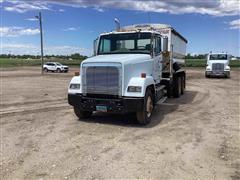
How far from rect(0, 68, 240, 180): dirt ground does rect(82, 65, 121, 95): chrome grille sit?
3.47 ft

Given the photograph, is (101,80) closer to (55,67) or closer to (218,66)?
(218,66)

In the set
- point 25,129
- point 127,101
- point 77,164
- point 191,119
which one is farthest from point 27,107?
point 77,164

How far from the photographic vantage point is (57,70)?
170ft

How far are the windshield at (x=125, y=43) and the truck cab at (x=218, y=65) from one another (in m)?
23.8

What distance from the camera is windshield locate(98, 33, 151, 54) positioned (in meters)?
11.0

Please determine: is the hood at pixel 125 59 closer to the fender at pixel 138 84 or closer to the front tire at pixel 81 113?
the fender at pixel 138 84

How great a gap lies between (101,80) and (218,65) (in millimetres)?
25961

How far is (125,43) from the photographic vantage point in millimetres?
11328

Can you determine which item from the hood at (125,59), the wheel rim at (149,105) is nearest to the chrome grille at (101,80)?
the hood at (125,59)

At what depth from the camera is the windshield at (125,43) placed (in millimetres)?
11039

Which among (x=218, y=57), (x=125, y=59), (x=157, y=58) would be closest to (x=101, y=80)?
(x=125, y=59)

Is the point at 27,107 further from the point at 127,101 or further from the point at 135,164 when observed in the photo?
the point at 135,164

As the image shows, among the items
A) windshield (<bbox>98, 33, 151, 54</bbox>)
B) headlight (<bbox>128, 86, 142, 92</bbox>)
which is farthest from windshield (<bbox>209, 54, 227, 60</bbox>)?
headlight (<bbox>128, 86, 142, 92</bbox>)

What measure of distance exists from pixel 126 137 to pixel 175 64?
7.87 metres
